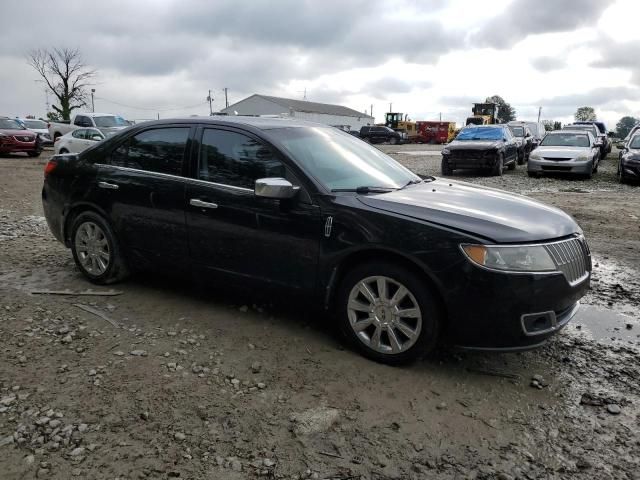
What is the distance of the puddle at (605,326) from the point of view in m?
3.87

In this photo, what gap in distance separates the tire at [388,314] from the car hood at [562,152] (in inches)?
527

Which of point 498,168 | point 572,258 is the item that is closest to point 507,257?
point 572,258

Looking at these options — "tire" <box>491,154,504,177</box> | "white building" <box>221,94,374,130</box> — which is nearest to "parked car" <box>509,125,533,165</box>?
Answer: "tire" <box>491,154,504,177</box>

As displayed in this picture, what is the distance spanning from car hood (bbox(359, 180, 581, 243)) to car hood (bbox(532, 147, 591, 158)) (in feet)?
40.2

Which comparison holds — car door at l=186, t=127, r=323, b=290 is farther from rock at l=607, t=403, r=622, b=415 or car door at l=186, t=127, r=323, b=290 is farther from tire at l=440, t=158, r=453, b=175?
tire at l=440, t=158, r=453, b=175

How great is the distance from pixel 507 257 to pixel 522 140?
61.3 feet

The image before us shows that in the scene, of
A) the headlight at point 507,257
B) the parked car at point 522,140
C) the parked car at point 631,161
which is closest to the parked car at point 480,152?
the parked car at point 522,140

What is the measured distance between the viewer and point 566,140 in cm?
1603

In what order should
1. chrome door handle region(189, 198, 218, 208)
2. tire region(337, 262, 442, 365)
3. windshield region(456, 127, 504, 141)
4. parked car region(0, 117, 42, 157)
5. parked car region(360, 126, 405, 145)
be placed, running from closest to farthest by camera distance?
1. tire region(337, 262, 442, 365)
2. chrome door handle region(189, 198, 218, 208)
3. windshield region(456, 127, 504, 141)
4. parked car region(0, 117, 42, 157)
5. parked car region(360, 126, 405, 145)

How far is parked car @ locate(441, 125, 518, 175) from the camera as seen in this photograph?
50.0 feet

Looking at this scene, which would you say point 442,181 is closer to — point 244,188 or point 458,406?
point 244,188

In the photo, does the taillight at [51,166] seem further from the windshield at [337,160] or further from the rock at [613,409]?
the rock at [613,409]


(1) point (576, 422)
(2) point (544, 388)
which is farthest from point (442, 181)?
(1) point (576, 422)

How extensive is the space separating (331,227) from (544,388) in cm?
169
